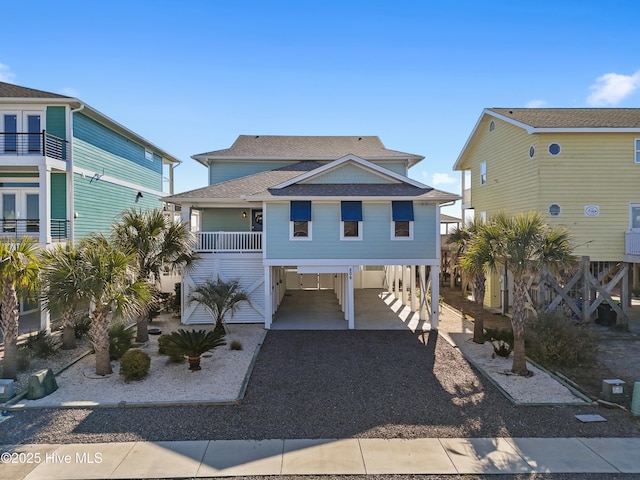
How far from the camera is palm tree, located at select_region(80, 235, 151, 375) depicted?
9.20 meters

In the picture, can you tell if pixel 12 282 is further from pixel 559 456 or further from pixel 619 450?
pixel 619 450

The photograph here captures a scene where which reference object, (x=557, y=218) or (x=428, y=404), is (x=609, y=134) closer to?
(x=557, y=218)

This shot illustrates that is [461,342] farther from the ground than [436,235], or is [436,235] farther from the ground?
[436,235]

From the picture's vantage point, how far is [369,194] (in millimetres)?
15219

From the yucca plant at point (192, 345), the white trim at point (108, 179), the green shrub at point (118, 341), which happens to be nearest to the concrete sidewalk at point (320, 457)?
the yucca plant at point (192, 345)

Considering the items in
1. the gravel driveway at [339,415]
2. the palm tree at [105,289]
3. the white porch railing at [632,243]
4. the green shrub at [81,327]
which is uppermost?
the white porch railing at [632,243]

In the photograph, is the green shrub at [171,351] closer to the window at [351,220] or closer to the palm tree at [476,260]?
the window at [351,220]

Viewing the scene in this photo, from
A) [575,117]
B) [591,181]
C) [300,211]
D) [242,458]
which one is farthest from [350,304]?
[575,117]

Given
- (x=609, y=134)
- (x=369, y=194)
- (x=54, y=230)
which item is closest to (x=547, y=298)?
(x=609, y=134)

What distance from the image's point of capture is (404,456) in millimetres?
6531

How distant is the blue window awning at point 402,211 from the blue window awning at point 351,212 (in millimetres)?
1405

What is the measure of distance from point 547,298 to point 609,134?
758cm

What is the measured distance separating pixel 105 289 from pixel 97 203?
10848 mm

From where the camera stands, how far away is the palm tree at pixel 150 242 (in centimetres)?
1214
